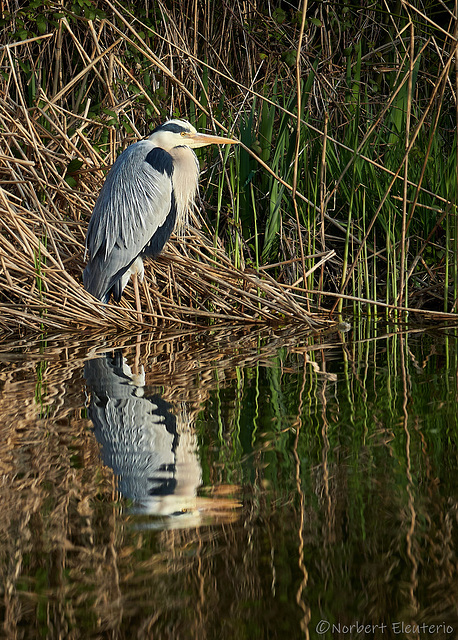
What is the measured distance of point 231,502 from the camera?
164 cm

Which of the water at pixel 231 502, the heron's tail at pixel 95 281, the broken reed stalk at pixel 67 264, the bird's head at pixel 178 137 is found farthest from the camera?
the bird's head at pixel 178 137

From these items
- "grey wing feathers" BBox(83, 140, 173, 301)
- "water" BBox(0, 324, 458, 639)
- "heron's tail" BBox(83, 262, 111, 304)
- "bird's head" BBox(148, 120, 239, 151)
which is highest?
"bird's head" BBox(148, 120, 239, 151)

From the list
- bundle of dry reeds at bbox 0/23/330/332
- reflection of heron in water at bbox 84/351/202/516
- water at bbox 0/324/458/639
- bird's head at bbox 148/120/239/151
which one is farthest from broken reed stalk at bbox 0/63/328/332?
reflection of heron in water at bbox 84/351/202/516

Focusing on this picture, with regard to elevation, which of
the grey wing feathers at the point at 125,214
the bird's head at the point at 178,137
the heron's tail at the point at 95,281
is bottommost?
the heron's tail at the point at 95,281

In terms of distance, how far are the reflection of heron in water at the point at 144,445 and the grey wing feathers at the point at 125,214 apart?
60.3 inches

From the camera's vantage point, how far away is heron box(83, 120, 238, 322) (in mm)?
4406

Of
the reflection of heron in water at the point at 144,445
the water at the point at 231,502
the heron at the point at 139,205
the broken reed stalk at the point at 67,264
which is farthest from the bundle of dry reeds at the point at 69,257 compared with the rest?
the reflection of heron in water at the point at 144,445

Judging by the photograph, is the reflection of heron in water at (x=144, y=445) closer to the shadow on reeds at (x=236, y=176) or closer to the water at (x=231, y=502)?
the water at (x=231, y=502)

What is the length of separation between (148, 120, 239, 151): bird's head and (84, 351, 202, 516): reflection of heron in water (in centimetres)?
215

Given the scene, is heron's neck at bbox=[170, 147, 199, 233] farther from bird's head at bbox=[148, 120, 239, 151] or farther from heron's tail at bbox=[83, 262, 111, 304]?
heron's tail at bbox=[83, 262, 111, 304]

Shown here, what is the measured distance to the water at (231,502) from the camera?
119 centimetres

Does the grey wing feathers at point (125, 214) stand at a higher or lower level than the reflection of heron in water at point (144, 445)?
higher

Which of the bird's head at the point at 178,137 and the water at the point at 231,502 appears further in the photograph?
the bird's head at the point at 178,137

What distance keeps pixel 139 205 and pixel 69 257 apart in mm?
543
